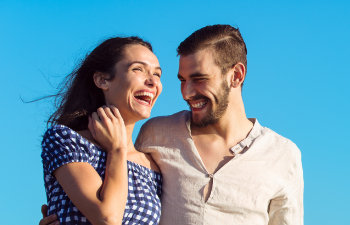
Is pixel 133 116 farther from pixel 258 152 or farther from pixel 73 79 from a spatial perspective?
pixel 258 152

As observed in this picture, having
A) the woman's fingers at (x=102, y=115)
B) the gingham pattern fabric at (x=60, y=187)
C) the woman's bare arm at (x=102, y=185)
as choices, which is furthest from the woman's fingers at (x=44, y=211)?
the woman's fingers at (x=102, y=115)

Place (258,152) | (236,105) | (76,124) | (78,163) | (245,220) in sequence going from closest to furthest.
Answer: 1. (78,163)
2. (76,124)
3. (245,220)
4. (258,152)
5. (236,105)

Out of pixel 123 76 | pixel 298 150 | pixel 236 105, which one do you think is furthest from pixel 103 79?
pixel 298 150

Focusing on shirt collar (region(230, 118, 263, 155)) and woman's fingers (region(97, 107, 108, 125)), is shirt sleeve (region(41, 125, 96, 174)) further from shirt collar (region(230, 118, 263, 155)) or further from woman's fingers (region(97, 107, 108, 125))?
shirt collar (region(230, 118, 263, 155))

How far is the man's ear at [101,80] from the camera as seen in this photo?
14.6ft

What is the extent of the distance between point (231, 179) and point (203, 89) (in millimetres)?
1054

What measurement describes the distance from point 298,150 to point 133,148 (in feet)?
6.23

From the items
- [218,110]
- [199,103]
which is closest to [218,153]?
[218,110]

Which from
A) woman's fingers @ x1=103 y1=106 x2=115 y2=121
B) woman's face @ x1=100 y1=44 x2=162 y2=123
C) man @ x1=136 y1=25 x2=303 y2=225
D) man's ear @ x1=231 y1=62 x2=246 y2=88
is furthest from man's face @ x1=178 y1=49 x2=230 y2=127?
woman's fingers @ x1=103 y1=106 x2=115 y2=121

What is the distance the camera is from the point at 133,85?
14.3 ft

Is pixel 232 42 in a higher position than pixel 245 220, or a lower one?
higher

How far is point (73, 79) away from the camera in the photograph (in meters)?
4.76

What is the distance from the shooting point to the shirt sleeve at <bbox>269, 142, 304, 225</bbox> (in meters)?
4.87

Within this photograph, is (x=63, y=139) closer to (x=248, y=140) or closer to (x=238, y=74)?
(x=248, y=140)
